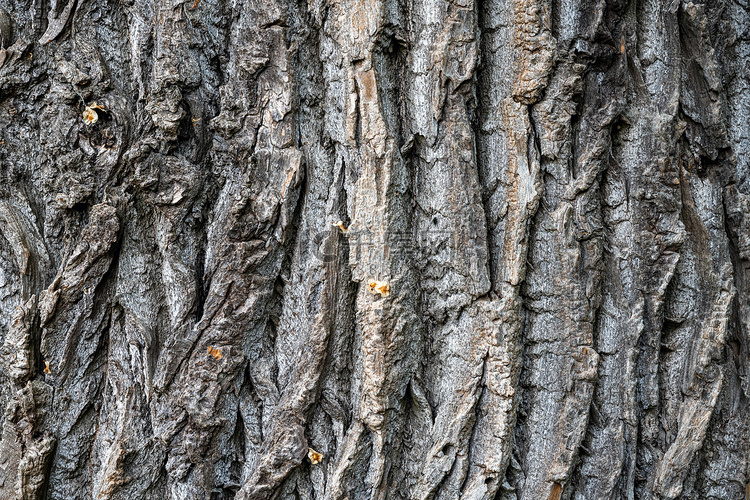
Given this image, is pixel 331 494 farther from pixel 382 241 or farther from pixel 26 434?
pixel 26 434

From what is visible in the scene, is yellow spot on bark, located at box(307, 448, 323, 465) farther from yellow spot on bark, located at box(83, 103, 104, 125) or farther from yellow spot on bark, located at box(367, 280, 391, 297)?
yellow spot on bark, located at box(83, 103, 104, 125)

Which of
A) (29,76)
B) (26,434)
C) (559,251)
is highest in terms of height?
(29,76)

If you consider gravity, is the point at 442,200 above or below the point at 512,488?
above

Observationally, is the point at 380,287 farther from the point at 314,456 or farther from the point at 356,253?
the point at 314,456

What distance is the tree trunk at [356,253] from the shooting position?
1.11 m

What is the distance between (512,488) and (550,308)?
44cm

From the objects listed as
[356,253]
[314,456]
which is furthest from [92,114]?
[314,456]

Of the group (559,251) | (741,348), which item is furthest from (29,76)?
(741,348)

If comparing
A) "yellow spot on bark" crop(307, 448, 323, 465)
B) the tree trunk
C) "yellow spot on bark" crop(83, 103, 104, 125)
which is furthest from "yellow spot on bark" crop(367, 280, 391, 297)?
"yellow spot on bark" crop(83, 103, 104, 125)

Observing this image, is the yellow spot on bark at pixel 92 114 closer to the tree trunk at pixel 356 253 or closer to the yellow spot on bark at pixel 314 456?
the tree trunk at pixel 356 253

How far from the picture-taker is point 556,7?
1133 millimetres

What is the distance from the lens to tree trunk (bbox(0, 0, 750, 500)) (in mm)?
1111

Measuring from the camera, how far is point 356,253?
3.64 feet

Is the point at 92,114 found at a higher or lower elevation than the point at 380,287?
higher
